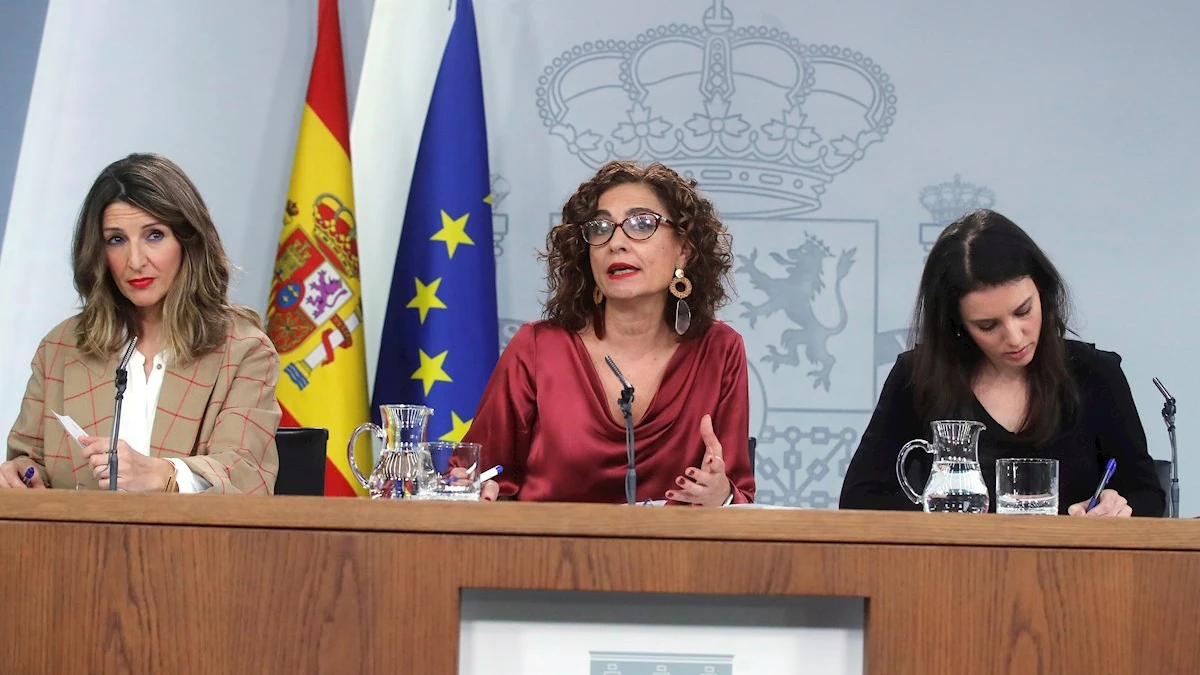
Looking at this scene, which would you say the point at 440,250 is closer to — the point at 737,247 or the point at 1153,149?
the point at 737,247

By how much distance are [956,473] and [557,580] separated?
0.66 m

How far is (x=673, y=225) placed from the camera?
7.80ft

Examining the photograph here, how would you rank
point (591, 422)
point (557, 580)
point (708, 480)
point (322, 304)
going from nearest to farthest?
1. point (557, 580)
2. point (708, 480)
3. point (591, 422)
4. point (322, 304)

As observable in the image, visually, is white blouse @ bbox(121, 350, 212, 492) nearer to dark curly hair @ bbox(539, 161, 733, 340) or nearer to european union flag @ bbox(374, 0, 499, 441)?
dark curly hair @ bbox(539, 161, 733, 340)

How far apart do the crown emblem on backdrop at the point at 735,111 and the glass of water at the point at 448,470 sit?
6.56 feet

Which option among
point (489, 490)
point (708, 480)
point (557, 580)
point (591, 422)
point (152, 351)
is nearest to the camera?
point (557, 580)

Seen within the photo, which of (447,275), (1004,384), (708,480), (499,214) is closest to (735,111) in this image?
(499,214)

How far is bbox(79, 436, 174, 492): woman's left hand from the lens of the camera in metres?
1.68

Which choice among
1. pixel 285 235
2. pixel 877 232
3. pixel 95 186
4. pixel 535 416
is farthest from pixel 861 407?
pixel 95 186

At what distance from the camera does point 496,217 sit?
361 centimetres

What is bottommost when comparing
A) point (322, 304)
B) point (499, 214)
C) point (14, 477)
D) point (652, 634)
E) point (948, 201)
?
point (652, 634)

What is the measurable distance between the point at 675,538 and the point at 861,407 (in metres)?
2.31

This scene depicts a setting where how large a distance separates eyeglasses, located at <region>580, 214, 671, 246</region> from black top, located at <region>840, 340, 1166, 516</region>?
538 mm

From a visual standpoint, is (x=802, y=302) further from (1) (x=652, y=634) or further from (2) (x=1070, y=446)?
(1) (x=652, y=634)
